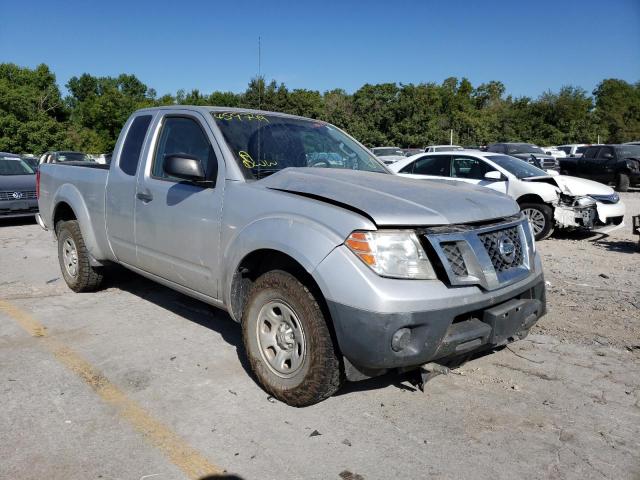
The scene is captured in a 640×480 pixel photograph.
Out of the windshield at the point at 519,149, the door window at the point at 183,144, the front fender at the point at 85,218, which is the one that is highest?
the windshield at the point at 519,149

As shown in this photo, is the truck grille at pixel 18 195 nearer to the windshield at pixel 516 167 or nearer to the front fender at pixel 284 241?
the windshield at pixel 516 167

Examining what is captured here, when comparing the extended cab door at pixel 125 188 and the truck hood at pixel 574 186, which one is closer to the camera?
the extended cab door at pixel 125 188

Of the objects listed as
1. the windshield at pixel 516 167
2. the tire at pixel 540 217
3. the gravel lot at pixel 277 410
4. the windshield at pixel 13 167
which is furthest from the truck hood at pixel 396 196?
the windshield at pixel 13 167

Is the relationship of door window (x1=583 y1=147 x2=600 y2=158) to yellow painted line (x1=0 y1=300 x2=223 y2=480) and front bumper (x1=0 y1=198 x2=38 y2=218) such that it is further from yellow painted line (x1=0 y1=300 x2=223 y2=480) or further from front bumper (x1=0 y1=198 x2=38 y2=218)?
yellow painted line (x1=0 y1=300 x2=223 y2=480)

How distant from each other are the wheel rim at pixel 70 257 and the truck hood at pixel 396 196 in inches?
125

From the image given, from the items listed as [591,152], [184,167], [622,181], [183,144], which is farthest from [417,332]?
[591,152]

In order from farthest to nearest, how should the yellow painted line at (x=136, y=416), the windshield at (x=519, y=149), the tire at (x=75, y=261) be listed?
the windshield at (x=519, y=149), the tire at (x=75, y=261), the yellow painted line at (x=136, y=416)

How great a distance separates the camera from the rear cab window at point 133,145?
474 cm

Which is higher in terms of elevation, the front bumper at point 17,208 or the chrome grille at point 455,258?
the chrome grille at point 455,258

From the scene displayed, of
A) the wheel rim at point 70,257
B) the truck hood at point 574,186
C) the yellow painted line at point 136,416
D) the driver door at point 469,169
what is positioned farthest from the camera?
the driver door at point 469,169

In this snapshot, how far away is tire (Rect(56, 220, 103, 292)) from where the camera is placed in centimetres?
560

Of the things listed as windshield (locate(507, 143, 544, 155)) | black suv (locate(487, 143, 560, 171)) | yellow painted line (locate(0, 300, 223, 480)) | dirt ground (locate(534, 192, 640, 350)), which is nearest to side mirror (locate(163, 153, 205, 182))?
yellow painted line (locate(0, 300, 223, 480))

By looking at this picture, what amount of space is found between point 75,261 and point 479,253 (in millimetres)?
4500

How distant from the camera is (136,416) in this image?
3.22 m
